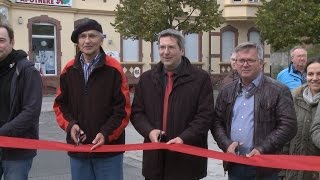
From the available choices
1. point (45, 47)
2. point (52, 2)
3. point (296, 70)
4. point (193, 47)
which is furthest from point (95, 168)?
point (193, 47)

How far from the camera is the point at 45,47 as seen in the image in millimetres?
25516

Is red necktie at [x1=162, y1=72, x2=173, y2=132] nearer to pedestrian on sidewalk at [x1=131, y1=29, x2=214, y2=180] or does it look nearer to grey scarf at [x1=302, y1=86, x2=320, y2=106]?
pedestrian on sidewalk at [x1=131, y1=29, x2=214, y2=180]

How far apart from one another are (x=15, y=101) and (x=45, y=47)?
21.7 m

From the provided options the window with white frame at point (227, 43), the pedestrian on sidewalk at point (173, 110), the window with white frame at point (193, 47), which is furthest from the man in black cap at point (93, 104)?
the window with white frame at point (227, 43)

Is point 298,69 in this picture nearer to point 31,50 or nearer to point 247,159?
point 247,159

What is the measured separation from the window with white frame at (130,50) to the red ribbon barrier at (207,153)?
23384 mm

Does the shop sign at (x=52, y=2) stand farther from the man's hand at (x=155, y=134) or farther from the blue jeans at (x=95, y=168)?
the man's hand at (x=155, y=134)

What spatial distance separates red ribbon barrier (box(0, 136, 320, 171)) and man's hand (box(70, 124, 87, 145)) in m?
0.06

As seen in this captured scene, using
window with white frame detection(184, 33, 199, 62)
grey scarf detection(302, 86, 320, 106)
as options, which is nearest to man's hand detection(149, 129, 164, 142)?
Answer: grey scarf detection(302, 86, 320, 106)

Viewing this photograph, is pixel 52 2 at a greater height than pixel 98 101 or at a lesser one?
greater

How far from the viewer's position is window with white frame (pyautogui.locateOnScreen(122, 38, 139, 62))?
27891 millimetres

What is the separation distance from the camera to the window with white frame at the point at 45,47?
2511 cm

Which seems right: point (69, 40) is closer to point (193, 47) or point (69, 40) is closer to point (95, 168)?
point (193, 47)

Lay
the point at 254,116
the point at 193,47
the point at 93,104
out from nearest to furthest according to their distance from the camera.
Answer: the point at 254,116
the point at 93,104
the point at 193,47
